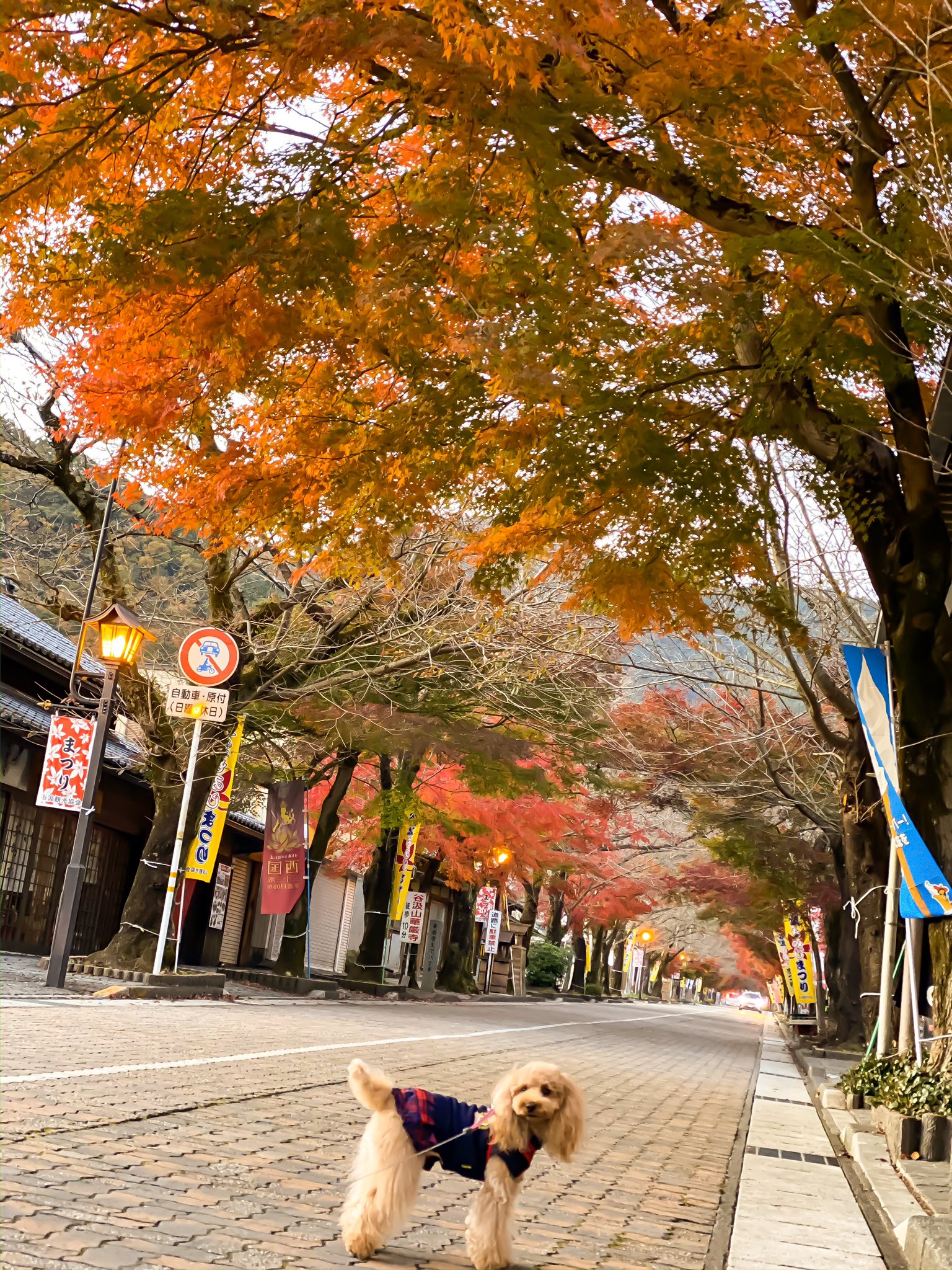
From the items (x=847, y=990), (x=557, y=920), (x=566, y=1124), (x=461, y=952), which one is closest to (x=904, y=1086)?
(x=566, y=1124)

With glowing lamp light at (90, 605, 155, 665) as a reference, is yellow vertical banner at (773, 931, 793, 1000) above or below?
below

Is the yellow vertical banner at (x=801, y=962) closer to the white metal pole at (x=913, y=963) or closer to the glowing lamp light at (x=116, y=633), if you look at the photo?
the glowing lamp light at (x=116, y=633)

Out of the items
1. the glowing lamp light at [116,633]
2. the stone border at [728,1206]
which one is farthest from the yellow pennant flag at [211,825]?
the stone border at [728,1206]

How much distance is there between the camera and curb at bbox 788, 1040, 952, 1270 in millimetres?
4812

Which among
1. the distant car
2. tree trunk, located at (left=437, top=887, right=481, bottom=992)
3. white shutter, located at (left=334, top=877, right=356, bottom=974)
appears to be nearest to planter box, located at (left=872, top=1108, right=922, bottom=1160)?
tree trunk, located at (left=437, top=887, right=481, bottom=992)

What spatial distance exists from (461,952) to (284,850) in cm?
1805

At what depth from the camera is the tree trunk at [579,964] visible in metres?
59.4

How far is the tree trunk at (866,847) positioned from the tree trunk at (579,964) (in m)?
43.7

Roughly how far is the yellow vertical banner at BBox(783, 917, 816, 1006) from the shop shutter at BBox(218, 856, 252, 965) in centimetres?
1679

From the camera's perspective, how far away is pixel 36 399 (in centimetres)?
1741

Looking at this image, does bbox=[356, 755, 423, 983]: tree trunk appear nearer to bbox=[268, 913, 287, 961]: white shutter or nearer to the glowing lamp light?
bbox=[268, 913, 287, 961]: white shutter

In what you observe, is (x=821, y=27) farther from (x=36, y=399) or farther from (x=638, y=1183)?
(x=36, y=399)

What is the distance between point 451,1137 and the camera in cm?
461

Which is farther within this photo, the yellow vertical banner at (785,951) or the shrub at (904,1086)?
the yellow vertical banner at (785,951)
